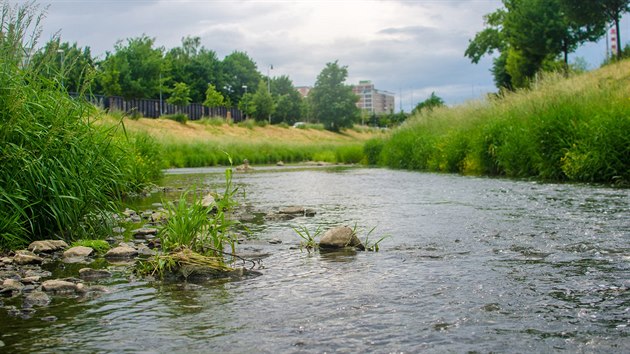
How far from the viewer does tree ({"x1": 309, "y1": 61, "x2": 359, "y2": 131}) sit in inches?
3809

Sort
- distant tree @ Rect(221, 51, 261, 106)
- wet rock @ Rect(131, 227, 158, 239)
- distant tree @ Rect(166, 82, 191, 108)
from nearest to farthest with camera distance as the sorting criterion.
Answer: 1. wet rock @ Rect(131, 227, 158, 239)
2. distant tree @ Rect(166, 82, 191, 108)
3. distant tree @ Rect(221, 51, 261, 106)

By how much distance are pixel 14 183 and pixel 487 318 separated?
4723mm

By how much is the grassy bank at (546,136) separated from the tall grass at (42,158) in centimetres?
1082

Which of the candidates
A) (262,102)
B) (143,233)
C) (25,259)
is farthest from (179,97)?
(25,259)

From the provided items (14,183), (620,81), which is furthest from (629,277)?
(620,81)

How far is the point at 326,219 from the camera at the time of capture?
30.5ft

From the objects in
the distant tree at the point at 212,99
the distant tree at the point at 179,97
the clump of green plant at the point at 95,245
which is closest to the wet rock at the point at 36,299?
the clump of green plant at the point at 95,245

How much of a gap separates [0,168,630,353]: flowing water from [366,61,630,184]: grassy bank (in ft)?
20.3

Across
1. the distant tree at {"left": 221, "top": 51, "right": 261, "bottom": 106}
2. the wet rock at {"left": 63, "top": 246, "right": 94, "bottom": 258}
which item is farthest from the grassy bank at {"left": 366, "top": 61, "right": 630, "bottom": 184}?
the distant tree at {"left": 221, "top": 51, "right": 261, "bottom": 106}

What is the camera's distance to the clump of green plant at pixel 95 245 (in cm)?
646

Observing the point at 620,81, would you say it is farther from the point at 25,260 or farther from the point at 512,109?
the point at 25,260

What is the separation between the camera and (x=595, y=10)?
41062mm

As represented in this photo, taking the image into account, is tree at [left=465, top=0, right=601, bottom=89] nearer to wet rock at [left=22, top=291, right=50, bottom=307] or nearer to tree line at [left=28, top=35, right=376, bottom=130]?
tree line at [left=28, top=35, right=376, bottom=130]

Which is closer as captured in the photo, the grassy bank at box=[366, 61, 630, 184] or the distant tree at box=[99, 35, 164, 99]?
the grassy bank at box=[366, 61, 630, 184]
